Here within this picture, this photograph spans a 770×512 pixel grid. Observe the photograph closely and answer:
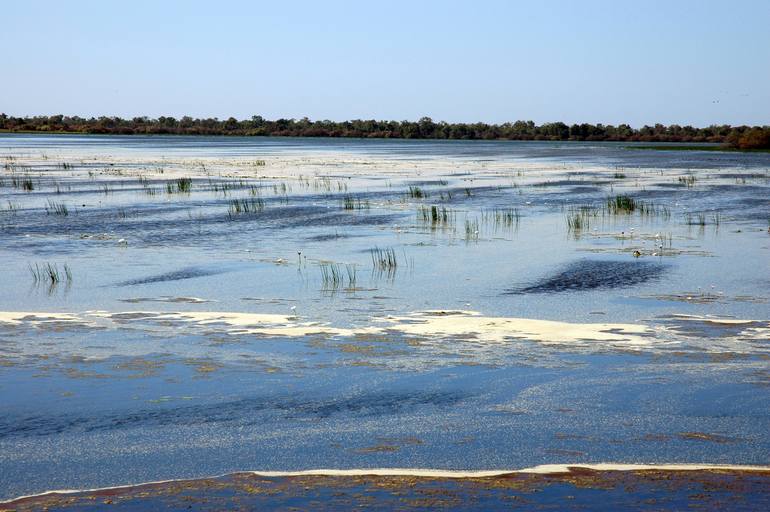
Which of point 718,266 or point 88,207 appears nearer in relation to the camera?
point 718,266

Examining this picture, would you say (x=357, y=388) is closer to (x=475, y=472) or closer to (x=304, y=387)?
(x=304, y=387)

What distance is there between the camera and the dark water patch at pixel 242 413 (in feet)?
23.6

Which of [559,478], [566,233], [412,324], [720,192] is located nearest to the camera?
[559,478]

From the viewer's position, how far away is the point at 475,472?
629 cm

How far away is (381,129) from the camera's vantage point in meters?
151

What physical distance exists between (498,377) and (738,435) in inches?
84.5

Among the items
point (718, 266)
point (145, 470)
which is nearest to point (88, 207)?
point (718, 266)

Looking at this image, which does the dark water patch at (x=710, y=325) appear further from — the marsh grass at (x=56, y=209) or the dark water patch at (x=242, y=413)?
the marsh grass at (x=56, y=209)

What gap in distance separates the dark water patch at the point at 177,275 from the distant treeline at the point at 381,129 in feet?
348

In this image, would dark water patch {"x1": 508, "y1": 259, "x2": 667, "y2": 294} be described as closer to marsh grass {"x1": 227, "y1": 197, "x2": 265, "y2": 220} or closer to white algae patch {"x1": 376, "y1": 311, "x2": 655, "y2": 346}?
white algae patch {"x1": 376, "y1": 311, "x2": 655, "y2": 346}

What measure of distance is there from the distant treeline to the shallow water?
10246 centimetres

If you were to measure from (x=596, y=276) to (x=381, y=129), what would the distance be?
452ft

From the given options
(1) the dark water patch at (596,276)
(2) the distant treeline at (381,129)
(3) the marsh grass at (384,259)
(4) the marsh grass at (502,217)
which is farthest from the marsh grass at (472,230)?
(2) the distant treeline at (381,129)

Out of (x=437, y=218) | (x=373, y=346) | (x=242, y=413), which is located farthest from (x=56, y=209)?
(x=242, y=413)
